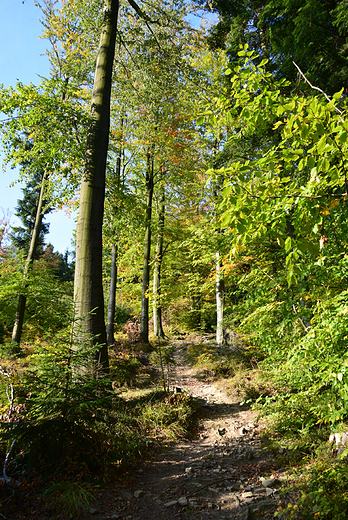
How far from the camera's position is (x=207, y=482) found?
3.53m

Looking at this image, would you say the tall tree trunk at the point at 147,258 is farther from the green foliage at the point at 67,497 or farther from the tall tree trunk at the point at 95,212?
the green foliage at the point at 67,497

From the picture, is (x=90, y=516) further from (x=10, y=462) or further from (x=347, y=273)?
(x=347, y=273)

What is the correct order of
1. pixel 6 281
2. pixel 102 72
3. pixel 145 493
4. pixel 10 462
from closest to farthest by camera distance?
1. pixel 10 462
2. pixel 145 493
3. pixel 102 72
4. pixel 6 281

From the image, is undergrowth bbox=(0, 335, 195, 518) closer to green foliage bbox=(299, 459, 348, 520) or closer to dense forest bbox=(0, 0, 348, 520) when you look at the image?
dense forest bbox=(0, 0, 348, 520)

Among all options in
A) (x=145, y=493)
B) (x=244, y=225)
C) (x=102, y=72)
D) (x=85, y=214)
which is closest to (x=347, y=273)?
→ (x=244, y=225)

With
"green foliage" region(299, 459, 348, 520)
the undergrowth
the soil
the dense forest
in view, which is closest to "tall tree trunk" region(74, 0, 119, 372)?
the dense forest

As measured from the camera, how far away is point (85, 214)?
516 cm

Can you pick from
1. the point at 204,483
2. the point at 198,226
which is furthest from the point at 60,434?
the point at 198,226

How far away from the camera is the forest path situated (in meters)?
2.89

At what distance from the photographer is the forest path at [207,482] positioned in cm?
289

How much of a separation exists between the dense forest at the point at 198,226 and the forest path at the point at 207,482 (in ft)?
1.07

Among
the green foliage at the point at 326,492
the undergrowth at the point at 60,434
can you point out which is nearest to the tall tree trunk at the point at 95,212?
the undergrowth at the point at 60,434

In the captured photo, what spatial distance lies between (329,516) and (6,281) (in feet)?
33.3

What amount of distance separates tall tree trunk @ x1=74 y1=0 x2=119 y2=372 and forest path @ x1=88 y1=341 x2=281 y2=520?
5.75 feet
